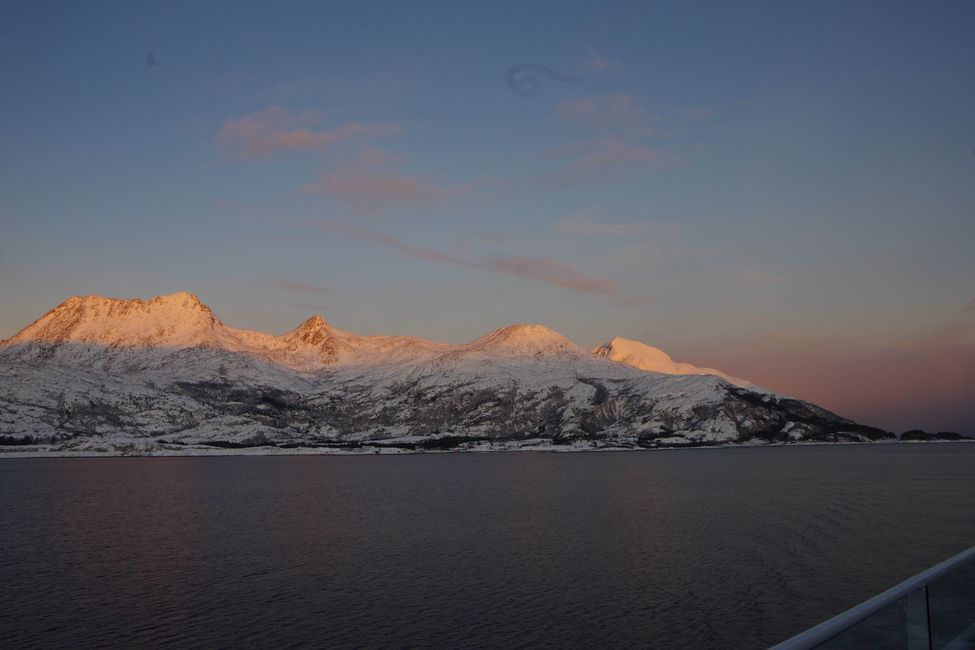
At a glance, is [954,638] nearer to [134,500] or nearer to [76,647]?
[76,647]

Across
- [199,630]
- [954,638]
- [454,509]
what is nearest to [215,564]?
[199,630]

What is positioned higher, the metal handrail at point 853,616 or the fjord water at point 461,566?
the metal handrail at point 853,616

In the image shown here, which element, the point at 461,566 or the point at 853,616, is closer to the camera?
the point at 853,616

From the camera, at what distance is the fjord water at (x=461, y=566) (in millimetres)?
41938

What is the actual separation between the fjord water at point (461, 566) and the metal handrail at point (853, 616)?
28558 mm

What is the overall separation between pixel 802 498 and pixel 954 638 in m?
112

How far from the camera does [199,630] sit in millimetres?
A: 42031

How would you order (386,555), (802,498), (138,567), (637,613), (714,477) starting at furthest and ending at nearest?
1. (714,477)
2. (802,498)
3. (386,555)
4. (138,567)
5. (637,613)

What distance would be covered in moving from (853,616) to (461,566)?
5308 centimetres

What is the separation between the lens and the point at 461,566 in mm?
60875

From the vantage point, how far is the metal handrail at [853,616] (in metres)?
9.45

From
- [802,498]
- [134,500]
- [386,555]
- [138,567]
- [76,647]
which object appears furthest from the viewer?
[134,500]

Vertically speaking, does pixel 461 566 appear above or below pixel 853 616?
below

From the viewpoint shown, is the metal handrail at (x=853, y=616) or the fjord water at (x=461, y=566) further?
the fjord water at (x=461, y=566)
